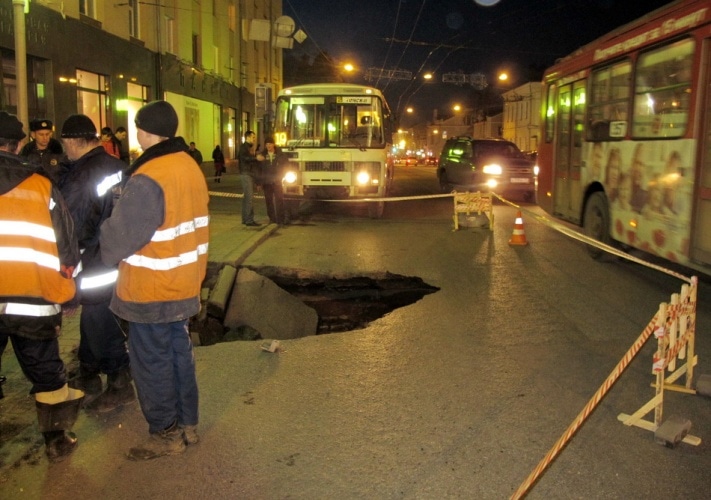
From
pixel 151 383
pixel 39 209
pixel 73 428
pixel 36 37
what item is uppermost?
pixel 36 37

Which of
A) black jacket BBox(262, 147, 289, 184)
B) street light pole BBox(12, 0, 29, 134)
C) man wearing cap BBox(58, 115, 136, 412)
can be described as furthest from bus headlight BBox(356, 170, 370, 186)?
man wearing cap BBox(58, 115, 136, 412)

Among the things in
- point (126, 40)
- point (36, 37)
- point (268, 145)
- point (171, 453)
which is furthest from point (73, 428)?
point (126, 40)

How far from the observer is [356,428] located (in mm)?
4523

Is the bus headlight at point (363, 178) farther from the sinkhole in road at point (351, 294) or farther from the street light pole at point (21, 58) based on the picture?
the street light pole at point (21, 58)

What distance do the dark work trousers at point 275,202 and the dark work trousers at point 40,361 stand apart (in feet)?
35.9

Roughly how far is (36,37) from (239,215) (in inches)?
250

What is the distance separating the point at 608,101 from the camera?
981 centimetres

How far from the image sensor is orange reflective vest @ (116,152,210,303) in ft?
12.7

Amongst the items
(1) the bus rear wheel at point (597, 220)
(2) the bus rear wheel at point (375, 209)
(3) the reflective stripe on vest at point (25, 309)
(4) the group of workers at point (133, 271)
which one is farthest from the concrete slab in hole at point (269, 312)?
(2) the bus rear wheel at point (375, 209)

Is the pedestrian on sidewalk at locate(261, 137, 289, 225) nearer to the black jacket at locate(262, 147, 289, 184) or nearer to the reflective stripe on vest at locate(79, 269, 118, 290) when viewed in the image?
the black jacket at locate(262, 147, 289, 184)

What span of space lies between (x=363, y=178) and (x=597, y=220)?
22.6ft

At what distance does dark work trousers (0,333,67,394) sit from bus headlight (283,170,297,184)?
12.3 meters

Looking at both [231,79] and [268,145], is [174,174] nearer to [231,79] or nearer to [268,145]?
[268,145]

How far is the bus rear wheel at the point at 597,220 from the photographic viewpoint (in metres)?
10.0
